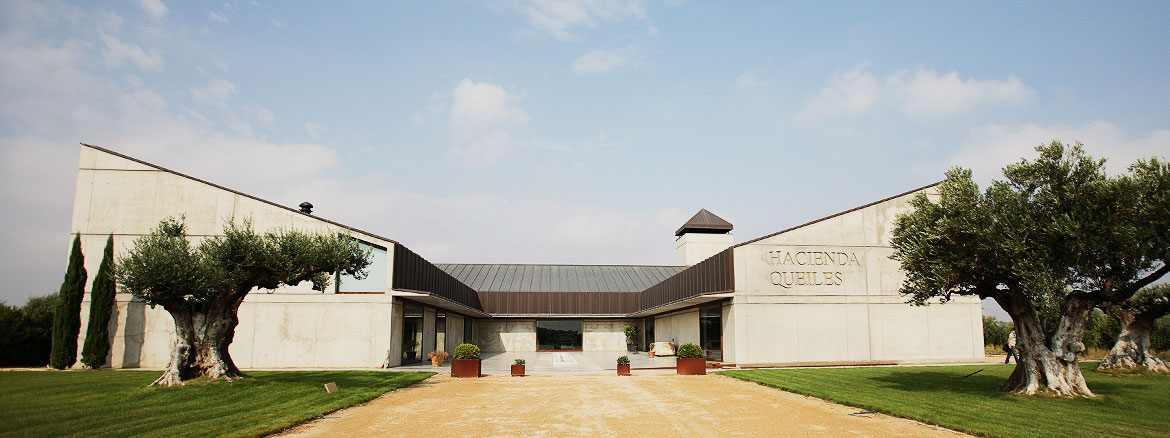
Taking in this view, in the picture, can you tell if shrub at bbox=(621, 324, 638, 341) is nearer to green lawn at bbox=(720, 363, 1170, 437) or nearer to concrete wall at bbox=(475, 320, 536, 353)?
concrete wall at bbox=(475, 320, 536, 353)

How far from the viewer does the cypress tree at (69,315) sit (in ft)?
83.3

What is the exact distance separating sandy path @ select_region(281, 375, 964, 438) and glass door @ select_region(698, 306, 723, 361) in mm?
10049

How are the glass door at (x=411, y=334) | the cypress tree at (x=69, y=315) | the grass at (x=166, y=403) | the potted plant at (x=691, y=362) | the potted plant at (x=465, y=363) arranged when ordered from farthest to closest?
the glass door at (x=411, y=334)
the cypress tree at (x=69, y=315)
the potted plant at (x=691, y=362)
the potted plant at (x=465, y=363)
the grass at (x=166, y=403)

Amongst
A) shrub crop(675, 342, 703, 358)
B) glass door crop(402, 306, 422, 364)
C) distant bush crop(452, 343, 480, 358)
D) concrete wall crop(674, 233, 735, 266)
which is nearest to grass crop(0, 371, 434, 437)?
distant bush crop(452, 343, 480, 358)

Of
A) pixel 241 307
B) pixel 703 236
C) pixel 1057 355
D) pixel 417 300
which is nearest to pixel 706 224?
pixel 703 236

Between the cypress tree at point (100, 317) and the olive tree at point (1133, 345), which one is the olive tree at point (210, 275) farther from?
the olive tree at point (1133, 345)

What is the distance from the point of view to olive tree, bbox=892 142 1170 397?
47.4ft

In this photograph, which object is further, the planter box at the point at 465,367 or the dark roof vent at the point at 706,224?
the dark roof vent at the point at 706,224

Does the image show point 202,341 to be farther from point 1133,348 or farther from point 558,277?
point 558,277

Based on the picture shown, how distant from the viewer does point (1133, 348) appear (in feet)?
72.0

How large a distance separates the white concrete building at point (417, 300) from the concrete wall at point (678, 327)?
7.02ft

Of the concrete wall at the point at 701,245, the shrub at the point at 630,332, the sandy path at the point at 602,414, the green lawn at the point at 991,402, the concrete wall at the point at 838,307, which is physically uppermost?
the concrete wall at the point at 701,245

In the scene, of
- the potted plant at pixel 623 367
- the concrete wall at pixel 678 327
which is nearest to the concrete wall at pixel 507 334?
the concrete wall at pixel 678 327

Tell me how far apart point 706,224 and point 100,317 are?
136ft
